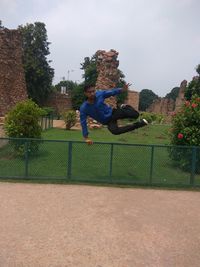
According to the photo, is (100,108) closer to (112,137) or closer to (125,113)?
(125,113)

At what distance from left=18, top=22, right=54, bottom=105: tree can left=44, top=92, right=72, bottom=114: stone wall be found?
2.49 feet

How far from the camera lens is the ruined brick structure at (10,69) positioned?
2747 cm

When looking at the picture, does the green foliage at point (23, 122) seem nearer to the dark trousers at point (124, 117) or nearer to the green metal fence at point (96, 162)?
the green metal fence at point (96, 162)

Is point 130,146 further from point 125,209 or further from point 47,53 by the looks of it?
point 47,53

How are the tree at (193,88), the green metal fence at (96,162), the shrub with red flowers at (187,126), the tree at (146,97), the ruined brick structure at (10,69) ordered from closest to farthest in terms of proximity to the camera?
the green metal fence at (96,162)
the shrub with red flowers at (187,126)
the ruined brick structure at (10,69)
the tree at (193,88)
the tree at (146,97)

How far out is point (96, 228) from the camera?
→ 237 inches

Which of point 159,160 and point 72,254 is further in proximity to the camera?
point 159,160

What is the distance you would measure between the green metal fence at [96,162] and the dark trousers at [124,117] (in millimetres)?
2882

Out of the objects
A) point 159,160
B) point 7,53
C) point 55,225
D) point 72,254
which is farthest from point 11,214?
point 7,53

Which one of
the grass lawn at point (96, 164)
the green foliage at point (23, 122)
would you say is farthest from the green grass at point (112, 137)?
the grass lawn at point (96, 164)

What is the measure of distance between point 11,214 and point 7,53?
76.8 feet

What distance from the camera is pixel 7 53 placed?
92.2 feet

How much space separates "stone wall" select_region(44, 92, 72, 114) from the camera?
45922 mm

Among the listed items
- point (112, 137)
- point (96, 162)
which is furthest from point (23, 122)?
point (112, 137)
